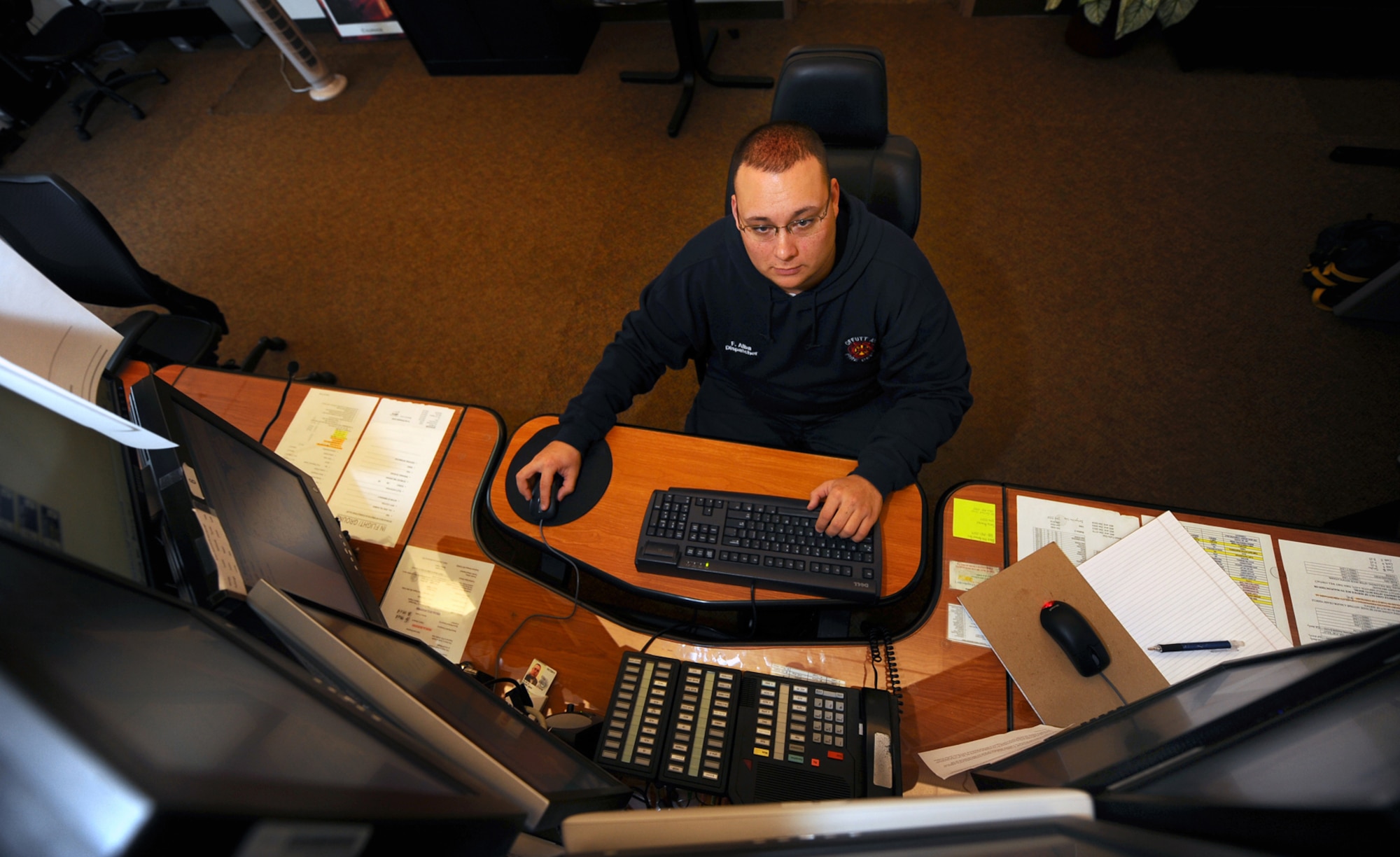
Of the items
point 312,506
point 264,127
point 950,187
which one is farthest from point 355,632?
point 264,127

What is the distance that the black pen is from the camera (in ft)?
3.26

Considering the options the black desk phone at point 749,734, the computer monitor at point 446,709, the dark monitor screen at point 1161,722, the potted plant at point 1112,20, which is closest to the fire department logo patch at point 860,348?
the black desk phone at point 749,734

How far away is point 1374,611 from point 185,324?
2.78 m

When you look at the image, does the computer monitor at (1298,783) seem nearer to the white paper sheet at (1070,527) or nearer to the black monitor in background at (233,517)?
the white paper sheet at (1070,527)

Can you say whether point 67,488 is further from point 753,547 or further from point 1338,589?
point 1338,589

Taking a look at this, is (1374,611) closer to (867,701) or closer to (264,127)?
(867,701)

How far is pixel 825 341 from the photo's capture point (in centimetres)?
142

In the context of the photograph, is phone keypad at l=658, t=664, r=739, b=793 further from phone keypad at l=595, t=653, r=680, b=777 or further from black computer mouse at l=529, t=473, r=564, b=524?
black computer mouse at l=529, t=473, r=564, b=524

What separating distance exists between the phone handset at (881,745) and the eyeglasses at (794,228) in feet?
2.60

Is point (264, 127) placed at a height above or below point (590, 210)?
above

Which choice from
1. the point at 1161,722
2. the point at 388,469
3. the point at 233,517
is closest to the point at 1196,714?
the point at 1161,722

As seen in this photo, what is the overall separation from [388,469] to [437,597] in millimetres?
331

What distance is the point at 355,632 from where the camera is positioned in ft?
2.38

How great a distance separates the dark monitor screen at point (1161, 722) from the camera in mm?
547
